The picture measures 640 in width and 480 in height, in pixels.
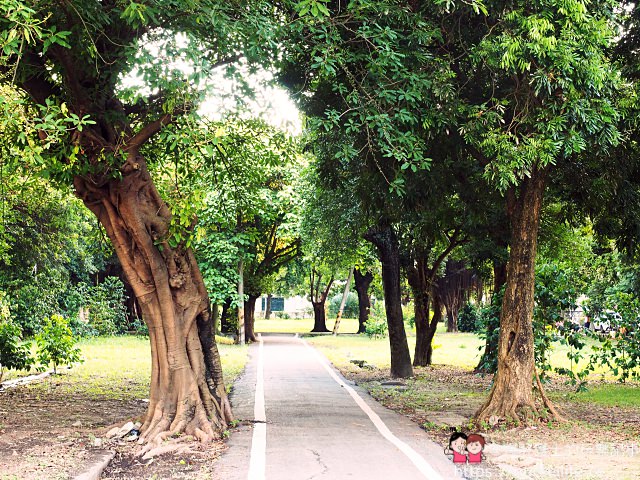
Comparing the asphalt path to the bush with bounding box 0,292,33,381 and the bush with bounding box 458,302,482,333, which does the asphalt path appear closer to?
the bush with bounding box 0,292,33,381

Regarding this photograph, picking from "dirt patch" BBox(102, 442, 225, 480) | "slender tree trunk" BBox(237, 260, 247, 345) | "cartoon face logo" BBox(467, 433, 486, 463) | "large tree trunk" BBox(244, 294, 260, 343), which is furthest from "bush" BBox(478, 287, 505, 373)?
"large tree trunk" BBox(244, 294, 260, 343)

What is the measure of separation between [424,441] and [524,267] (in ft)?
11.7

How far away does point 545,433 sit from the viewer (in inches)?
402

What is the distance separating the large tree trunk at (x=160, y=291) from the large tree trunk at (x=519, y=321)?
4518mm

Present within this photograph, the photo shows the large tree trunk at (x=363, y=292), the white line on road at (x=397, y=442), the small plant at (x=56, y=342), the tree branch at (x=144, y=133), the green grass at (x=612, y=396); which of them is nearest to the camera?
the white line on road at (x=397, y=442)

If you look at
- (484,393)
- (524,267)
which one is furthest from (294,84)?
(484,393)

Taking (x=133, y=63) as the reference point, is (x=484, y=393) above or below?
below

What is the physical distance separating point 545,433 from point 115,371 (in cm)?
1299

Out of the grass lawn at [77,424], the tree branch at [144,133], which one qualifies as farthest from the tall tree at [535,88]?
the grass lawn at [77,424]

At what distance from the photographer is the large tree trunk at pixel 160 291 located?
9828 millimetres

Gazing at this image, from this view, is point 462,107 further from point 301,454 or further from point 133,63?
point 301,454

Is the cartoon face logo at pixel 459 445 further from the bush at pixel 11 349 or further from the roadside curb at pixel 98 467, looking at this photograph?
the bush at pixel 11 349

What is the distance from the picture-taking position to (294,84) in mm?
11508

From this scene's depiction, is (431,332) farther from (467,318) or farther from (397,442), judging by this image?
(467,318)
